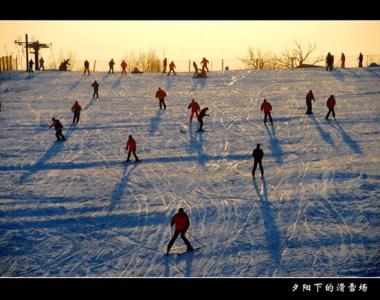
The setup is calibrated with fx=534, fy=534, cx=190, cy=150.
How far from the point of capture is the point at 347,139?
2484 cm

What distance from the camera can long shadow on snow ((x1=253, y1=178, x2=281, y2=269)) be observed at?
13.9 metres

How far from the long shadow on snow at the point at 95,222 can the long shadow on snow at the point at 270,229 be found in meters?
3.21

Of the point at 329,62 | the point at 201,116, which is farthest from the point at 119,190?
the point at 329,62

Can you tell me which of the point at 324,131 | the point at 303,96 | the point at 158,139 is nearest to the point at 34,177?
the point at 158,139

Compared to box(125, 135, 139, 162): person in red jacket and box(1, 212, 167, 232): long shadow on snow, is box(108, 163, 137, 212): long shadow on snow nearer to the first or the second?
box(1, 212, 167, 232): long shadow on snow

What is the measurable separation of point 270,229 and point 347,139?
10950 millimetres

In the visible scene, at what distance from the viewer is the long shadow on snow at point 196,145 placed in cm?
2306

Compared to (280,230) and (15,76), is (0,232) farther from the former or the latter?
(15,76)

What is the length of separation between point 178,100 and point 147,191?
53.5ft

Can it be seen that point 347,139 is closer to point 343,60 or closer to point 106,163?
point 106,163

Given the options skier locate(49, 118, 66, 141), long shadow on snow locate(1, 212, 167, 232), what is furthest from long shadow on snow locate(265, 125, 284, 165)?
skier locate(49, 118, 66, 141)

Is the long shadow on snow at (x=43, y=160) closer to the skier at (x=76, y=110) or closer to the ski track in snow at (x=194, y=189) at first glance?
the ski track in snow at (x=194, y=189)

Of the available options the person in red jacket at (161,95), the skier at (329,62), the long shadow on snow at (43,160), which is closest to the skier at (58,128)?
the long shadow on snow at (43,160)

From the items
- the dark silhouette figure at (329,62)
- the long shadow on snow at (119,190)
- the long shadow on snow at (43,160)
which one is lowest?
the long shadow on snow at (119,190)
